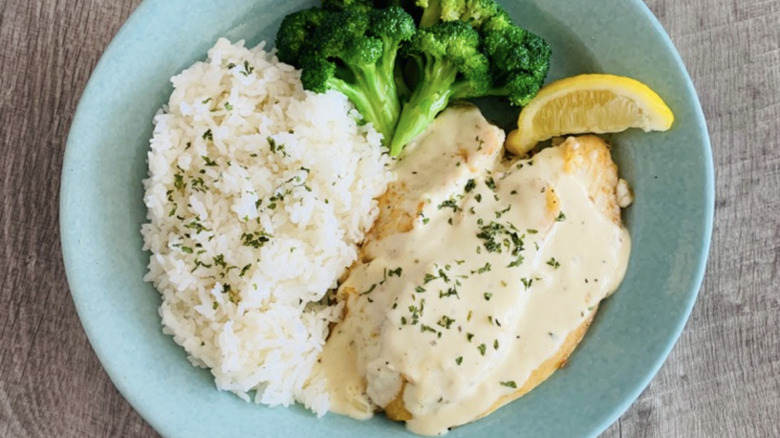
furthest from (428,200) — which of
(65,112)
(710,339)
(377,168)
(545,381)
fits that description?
(65,112)

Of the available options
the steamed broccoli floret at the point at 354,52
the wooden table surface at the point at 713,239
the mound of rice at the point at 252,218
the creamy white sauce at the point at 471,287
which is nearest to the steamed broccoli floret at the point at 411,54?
the steamed broccoli floret at the point at 354,52

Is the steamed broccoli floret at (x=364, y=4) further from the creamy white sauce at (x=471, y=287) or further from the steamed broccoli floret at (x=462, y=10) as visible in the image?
the creamy white sauce at (x=471, y=287)

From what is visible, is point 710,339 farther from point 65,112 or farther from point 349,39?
point 65,112

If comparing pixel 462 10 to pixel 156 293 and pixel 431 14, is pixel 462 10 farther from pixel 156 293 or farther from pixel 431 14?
pixel 156 293

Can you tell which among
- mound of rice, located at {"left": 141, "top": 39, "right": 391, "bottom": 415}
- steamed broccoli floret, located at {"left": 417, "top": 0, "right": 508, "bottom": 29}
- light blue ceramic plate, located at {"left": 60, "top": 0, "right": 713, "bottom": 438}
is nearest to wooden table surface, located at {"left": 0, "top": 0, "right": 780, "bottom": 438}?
light blue ceramic plate, located at {"left": 60, "top": 0, "right": 713, "bottom": 438}

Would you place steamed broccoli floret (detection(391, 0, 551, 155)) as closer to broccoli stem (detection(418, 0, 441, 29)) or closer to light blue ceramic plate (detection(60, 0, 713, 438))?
broccoli stem (detection(418, 0, 441, 29))

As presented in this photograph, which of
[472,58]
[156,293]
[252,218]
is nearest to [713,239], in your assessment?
[472,58]
